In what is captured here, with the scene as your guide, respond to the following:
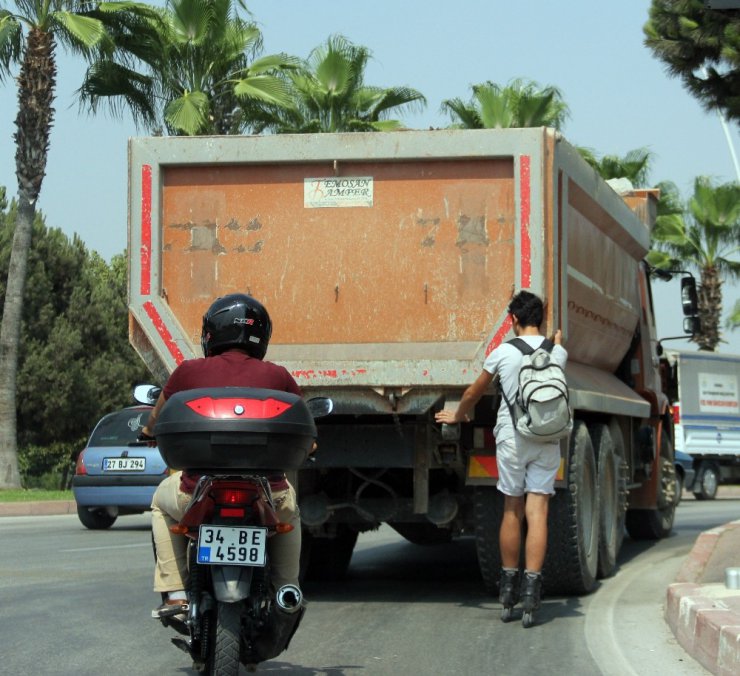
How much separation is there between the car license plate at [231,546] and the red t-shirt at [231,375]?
32cm

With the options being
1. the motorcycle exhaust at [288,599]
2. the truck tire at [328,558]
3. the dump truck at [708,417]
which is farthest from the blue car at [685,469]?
the motorcycle exhaust at [288,599]

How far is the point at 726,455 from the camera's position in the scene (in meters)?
29.0

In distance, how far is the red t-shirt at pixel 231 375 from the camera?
17.5ft

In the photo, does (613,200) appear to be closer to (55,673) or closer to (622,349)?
(622,349)

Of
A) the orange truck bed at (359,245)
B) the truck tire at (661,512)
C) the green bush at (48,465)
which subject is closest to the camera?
the orange truck bed at (359,245)

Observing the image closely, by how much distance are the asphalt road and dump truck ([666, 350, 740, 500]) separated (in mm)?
16397

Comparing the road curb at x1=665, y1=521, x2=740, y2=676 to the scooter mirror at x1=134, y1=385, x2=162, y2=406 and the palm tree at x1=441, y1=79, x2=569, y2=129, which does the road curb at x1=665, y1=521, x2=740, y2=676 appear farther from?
the palm tree at x1=441, y1=79, x2=569, y2=129

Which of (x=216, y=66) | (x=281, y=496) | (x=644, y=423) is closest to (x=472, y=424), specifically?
(x=281, y=496)

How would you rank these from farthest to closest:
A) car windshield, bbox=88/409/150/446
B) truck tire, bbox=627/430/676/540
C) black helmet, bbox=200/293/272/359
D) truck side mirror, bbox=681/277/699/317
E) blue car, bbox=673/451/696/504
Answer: blue car, bbox=673/451/696/504 → car windshield, bbox=88/409/150/446 → truck side mirror, bbox=681/277/699/317 → truck tire, bbox=627/430/676/540 → black helmet, bbox=200/293/272/359

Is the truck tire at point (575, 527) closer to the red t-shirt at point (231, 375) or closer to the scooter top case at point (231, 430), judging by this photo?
the red t-shirt at point (231, 375)

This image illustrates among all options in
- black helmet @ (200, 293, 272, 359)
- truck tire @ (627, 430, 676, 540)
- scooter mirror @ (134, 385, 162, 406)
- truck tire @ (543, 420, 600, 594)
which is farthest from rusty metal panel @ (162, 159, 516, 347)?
truck tire @ (627, 430, 676, 540)

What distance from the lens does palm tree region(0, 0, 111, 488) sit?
2508cm

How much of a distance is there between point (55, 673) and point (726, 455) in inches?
969

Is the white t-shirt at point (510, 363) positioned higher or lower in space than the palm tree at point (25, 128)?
lower
